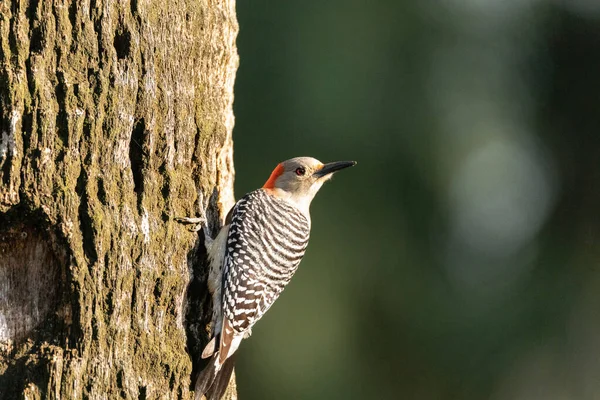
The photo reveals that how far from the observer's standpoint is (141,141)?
3.93m

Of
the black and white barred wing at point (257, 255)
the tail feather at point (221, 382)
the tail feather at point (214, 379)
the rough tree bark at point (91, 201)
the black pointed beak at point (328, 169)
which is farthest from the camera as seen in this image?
the black pointed beak at point (328, 169)

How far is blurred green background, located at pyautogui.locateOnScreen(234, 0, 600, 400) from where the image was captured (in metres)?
9.98

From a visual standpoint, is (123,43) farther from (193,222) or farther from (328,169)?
(328,169)

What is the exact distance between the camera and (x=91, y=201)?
369 cm

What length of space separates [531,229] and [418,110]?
2.08 metres

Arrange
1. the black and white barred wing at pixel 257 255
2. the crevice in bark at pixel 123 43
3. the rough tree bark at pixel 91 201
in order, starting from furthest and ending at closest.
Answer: the black and white barred wing at pixel 257 255, the crevice in bark at pixel 123 43, the rough tree bark at pixel 91 201

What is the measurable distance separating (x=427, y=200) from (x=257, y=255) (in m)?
5.93

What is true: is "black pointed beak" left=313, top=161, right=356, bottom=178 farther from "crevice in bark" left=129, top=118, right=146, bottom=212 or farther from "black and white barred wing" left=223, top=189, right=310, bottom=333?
"crevice in bark" left=129, top=118, right=146, bottom=212

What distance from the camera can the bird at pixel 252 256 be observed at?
14.2ft

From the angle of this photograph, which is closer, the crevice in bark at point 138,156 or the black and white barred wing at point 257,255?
the crevice in bark at point 138,156

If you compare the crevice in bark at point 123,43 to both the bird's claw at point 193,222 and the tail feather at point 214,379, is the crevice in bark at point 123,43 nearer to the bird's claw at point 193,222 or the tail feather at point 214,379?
the bird's claw at point 193,222

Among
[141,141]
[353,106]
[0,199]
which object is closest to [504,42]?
[353,106]

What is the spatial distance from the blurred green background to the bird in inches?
172

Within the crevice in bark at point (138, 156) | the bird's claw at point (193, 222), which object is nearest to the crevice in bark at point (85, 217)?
the crevice in bark at point (138, 156)
